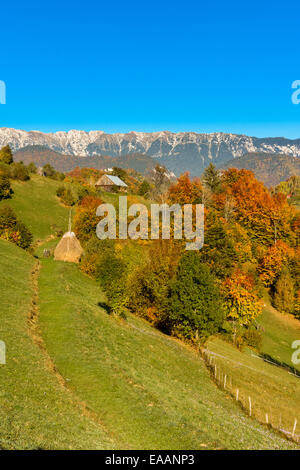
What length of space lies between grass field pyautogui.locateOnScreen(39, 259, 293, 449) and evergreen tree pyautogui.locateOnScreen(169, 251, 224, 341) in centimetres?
563

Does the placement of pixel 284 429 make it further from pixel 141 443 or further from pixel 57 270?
pixel 57 270

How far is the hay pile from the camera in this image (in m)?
47.2

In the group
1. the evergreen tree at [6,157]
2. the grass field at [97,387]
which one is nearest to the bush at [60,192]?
the evergreen tree at [6,157]

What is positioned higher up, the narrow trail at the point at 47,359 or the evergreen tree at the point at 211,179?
the evergreen tree at the point at 211,179

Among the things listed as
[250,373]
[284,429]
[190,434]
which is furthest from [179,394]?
[250,373]

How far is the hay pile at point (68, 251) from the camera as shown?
155 ft

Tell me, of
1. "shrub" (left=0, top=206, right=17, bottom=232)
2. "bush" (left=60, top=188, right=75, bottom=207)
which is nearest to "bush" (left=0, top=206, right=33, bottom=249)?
"shrub" (left=0, top=206, right=17, bottom=232)

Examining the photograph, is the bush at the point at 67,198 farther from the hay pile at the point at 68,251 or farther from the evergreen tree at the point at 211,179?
the evergreen tree at the point at 211,179

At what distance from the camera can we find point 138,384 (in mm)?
18141

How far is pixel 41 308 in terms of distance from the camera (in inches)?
1022

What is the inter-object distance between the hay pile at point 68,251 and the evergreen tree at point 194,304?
57.9ft

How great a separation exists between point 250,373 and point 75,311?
19.4m

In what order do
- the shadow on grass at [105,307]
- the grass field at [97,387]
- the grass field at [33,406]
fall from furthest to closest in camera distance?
the shadow on grass at [105,307] < the grass field at [97,387] < the grass field at [33,406]

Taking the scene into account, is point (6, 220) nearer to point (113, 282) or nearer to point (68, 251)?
point (68, 251)
